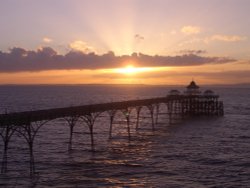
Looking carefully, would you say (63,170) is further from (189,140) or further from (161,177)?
(189,140)

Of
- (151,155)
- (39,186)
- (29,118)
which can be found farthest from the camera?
(151,155)

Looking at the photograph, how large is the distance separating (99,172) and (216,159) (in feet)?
50.8

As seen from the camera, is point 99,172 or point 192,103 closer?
point 99,172

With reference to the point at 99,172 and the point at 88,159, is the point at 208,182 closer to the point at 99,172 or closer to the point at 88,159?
the point at 99,172

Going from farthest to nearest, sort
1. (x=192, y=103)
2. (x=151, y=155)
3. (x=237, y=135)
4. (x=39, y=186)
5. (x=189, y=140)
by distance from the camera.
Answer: (x=192, y=103) → (x=237, y=135) → (x=189, y=140) → (x=151, y=155) → (x=39, y=186)

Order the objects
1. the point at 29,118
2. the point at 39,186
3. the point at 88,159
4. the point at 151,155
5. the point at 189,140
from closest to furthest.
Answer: the point at 39,186 < the point at 29,118 < the point at 88,159 < the point at 151,155 < the point at 189,140

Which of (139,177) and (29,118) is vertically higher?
(29,118)

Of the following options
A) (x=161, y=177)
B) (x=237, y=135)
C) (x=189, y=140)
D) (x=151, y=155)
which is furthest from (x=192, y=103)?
(x=161, y=177)

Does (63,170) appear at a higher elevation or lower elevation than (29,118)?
lower

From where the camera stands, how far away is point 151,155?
50375 mm

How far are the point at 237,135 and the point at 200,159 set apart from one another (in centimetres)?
2622

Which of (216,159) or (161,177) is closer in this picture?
(161,177)

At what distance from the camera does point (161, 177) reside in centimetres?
3953

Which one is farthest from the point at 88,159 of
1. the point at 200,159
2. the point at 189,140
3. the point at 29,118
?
the point at 189,140
